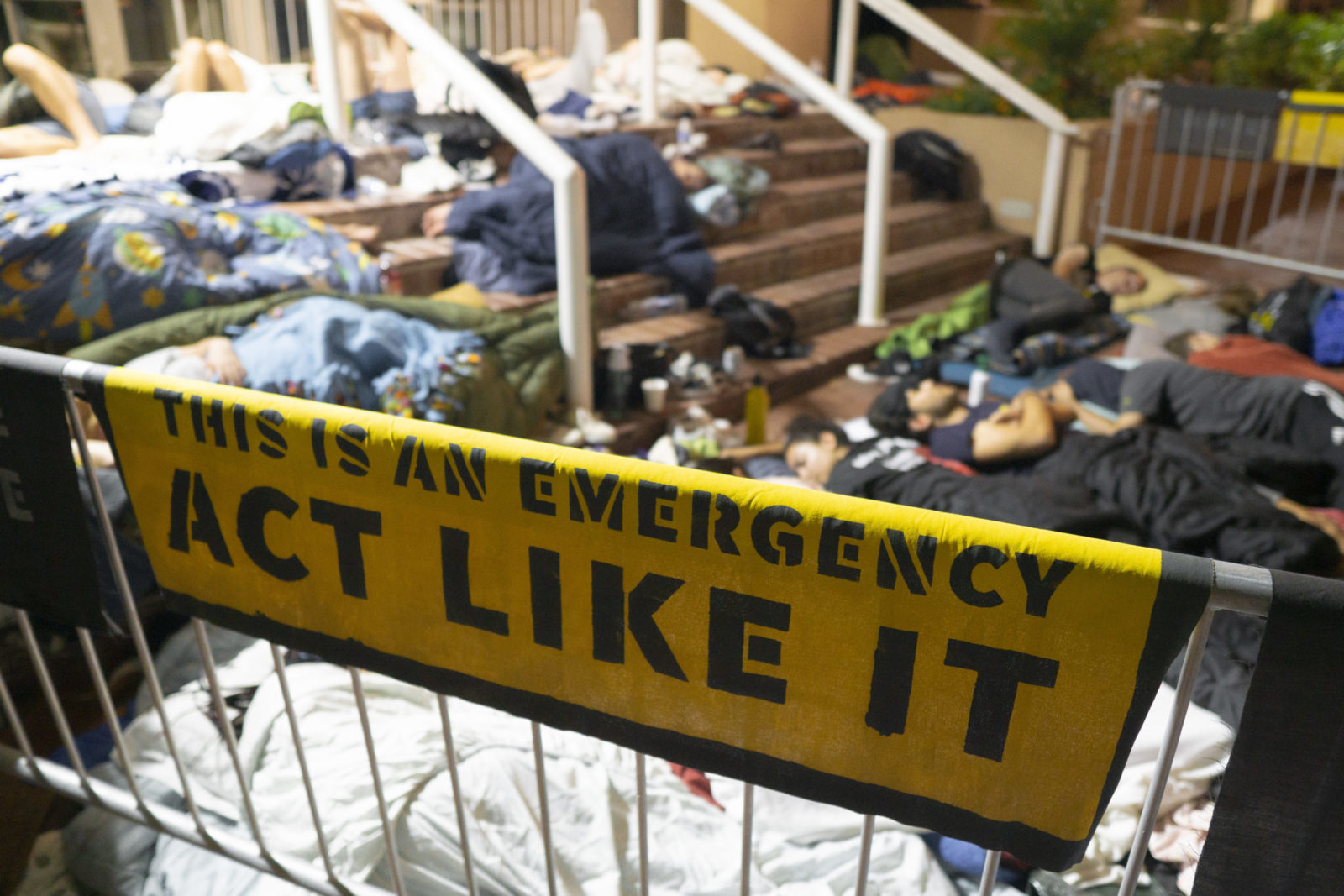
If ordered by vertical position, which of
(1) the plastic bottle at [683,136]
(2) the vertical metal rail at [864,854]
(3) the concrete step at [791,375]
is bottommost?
(3) the concrete step at [791,375]

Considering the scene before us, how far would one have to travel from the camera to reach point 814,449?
4.07 metres

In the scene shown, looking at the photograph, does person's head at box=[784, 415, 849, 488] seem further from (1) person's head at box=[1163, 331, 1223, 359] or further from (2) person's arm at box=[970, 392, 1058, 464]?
(1) person's head at box=[1163, 331, 1223, 359]

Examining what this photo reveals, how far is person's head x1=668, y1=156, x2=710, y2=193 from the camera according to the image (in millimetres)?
5848

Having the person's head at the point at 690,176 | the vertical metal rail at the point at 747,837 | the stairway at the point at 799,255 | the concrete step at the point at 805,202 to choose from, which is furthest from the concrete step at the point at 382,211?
the vertical metal rail at the point at 747,837

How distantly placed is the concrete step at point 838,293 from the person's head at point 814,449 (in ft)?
3.16

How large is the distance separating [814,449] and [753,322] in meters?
1.38

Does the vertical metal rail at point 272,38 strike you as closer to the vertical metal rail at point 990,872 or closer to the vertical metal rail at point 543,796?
the vertical metal rail at point 543,796

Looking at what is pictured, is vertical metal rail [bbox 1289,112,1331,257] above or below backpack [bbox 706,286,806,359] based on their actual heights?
above

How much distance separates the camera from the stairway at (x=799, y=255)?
15.8ft

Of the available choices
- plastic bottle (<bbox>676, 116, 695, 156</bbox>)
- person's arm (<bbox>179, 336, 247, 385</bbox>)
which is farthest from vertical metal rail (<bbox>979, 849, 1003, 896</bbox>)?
plastic bottle (<bbox>676, 116, 695, 156</bbox>)

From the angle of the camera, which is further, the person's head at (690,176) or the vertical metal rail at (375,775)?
the person's head at (690,176)

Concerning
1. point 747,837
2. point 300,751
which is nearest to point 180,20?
point 300,751

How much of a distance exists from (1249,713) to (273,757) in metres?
2.04

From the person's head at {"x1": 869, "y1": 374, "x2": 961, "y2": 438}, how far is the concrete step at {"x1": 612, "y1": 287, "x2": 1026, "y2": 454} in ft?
1.53
